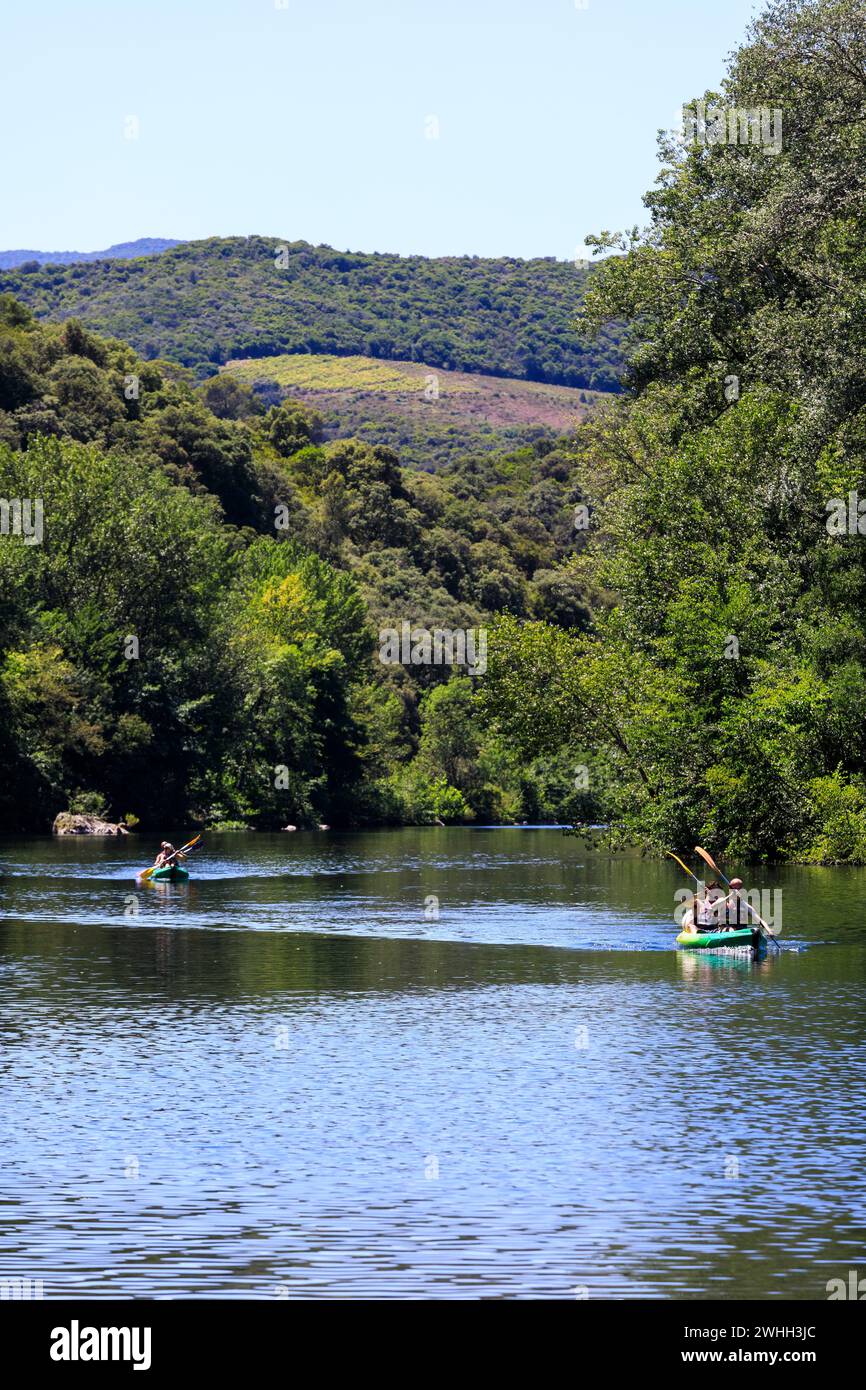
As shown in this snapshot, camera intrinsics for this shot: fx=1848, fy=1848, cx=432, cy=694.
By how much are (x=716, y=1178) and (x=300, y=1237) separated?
5549 mm

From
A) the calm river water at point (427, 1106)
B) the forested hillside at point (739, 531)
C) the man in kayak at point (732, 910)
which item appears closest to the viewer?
the calm river water at point (427, 1106)

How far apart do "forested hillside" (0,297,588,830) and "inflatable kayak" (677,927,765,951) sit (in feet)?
106

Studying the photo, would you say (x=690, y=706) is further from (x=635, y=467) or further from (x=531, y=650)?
(x=635, y=467)

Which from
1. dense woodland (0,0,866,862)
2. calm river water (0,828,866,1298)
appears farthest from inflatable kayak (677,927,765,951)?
dense woodland (0,0,866,862)

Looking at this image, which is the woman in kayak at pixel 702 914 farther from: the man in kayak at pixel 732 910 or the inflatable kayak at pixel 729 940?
the inflatable kayak at pixel 729 940

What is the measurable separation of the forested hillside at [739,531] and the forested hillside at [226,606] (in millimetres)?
7450

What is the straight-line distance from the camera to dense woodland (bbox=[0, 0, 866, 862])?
61.3 metres

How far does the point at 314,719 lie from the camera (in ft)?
416

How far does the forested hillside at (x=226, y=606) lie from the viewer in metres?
103

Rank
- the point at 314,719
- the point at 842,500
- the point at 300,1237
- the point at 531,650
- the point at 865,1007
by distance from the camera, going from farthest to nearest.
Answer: the point at 314,719
the point at 531,650
the point at 842,500
the point at 865,1007
the point at 300,1237

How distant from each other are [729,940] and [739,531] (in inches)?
1193
